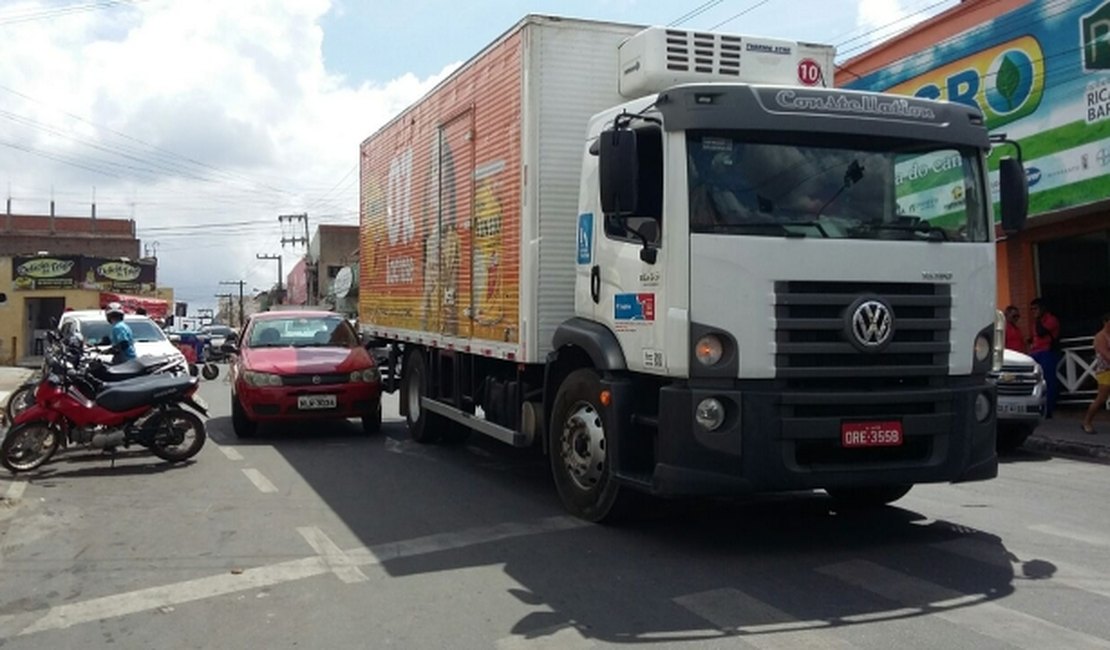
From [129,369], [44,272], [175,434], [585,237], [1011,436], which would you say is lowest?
[1011,436]

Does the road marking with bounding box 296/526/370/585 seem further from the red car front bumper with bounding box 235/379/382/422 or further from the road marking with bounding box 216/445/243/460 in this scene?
the red car front bumper with bounding box 235/379/382/422

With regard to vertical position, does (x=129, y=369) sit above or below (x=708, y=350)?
below

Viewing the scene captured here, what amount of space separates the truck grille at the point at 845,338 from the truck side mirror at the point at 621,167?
106 cm

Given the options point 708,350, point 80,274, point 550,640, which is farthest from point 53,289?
point 550,640

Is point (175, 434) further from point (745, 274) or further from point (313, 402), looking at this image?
point (745, 274)

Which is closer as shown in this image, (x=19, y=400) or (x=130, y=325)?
(x=19, y=400)

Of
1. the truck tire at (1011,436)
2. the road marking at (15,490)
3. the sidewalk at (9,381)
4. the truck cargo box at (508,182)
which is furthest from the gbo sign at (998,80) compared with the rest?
the sidewalk at (9,381)

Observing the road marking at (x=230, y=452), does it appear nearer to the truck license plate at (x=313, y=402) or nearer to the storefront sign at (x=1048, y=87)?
the truck license plate at (x=313, y=402)

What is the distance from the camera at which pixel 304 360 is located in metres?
13.0

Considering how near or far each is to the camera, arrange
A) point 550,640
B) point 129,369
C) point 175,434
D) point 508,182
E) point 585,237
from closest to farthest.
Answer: point 550,640
point 585,237
point 508,182
point 175,434
point 129,369

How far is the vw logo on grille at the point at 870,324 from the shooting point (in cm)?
620

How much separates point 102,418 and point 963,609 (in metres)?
8.50

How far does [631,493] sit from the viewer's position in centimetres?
722

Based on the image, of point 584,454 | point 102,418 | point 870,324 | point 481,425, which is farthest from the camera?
point 102,418
